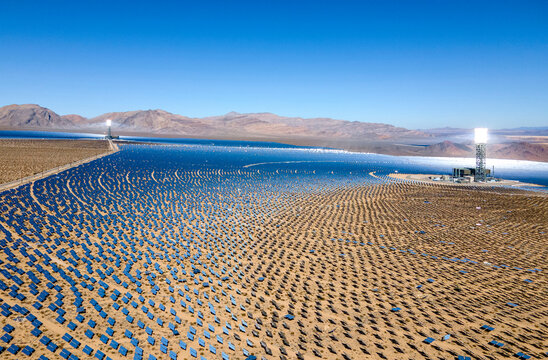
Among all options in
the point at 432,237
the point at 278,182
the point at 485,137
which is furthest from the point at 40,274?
the point at 485,137

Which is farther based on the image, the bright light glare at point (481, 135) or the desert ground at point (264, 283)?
the bright light glare at point (481, 135)

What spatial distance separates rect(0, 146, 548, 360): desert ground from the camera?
1591cm

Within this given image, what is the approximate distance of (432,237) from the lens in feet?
111

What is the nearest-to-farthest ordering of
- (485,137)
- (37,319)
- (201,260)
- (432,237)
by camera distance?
(37,319)
(201,260)
(432,237)
(485,137)

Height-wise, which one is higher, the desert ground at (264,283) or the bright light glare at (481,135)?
the bright light glare at (481,135)

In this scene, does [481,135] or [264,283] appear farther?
[481,135]

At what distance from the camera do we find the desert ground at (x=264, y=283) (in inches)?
627

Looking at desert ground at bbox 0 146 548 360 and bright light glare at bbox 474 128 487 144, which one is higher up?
bright light glare at bbox 474 128 487 144

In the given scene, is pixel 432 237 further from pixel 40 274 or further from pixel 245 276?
pixel 40 274

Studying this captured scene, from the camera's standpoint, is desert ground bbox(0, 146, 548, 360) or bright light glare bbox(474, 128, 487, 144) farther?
bright light glare bbox(474, 128, 487, 144)

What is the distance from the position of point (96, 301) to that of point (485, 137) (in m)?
96.8

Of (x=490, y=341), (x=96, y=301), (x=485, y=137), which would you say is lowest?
(x=490, y=341)

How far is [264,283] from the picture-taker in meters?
22.4

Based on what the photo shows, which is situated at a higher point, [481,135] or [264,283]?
[481,135]
